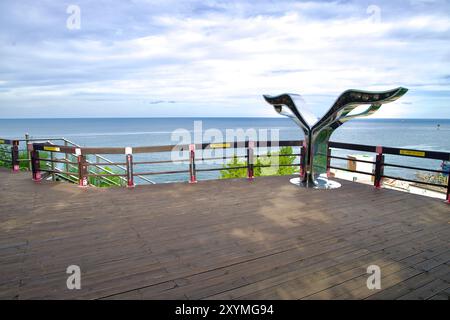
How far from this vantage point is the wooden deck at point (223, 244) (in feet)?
9.25

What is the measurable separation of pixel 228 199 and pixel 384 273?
3234 millimetres

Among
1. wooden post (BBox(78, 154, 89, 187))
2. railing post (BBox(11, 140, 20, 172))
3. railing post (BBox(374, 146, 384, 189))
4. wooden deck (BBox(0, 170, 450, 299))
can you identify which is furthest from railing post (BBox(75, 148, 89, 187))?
railing post (BBox(374, 146, 384, 189))

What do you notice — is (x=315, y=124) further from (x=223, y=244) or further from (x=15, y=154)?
(x=15, y=154)

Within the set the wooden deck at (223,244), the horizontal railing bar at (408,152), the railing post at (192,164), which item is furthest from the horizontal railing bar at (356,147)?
the railing post at (192,164)

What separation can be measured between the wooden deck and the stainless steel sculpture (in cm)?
93

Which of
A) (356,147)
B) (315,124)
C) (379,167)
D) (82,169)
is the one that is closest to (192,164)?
(82,169)

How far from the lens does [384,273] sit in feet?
10.1

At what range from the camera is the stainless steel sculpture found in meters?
6.46

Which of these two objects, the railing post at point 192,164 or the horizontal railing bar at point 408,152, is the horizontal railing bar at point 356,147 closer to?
the horizontal railing bar at point 408,152

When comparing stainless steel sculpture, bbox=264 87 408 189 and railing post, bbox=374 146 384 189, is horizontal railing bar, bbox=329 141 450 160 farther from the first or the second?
stainless steel sculpture, bbox=264 87 408 189

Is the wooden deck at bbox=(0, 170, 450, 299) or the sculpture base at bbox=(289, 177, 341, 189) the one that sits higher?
the sculpture base at bbox=(289, 177, 341, 189)

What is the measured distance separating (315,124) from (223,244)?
4233mm
